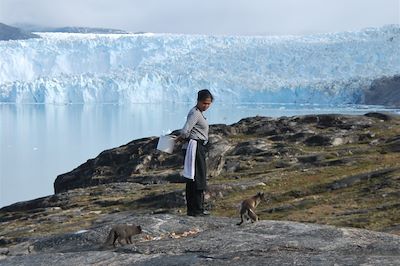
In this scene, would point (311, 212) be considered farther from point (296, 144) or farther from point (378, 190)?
point (296, 144)

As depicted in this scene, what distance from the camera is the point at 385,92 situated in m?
125

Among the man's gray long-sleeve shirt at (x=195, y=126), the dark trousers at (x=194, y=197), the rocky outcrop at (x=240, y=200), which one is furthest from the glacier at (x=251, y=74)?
A: the man's gray long-sleeve shirt at (x=195, y=126)

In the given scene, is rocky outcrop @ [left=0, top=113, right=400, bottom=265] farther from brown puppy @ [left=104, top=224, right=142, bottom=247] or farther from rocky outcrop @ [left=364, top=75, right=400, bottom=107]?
rocky outcrop @ [left=364, top=75, right=400, bottom=107]

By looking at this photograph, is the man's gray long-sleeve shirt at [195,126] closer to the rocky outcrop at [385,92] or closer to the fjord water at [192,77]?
the fjord water at [192,77]

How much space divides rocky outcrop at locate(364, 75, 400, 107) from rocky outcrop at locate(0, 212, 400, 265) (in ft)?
385

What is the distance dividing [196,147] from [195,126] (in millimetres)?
413

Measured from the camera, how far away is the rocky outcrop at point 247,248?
787 cm

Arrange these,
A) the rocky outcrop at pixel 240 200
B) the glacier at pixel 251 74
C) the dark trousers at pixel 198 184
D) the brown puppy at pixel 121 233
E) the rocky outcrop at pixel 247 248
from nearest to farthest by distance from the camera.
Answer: the rocky outcrop at pixel 247 248 < the rocky outcrop at pixel 240 200 < the brown puppy at pixel 121 233 < the dark trousers at pixel 198 184 < the glacier at pixel 251 74

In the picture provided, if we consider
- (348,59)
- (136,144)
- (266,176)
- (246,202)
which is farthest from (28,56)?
(246,202)

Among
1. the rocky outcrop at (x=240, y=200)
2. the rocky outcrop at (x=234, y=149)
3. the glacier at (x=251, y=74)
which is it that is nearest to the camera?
the rocky outcrop at (x=240, y=200)

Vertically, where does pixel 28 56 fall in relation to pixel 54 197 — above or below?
above

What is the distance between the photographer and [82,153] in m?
73.2

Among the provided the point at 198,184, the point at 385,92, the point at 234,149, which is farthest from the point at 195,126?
the point at 385,92

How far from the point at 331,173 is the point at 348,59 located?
104 meters
